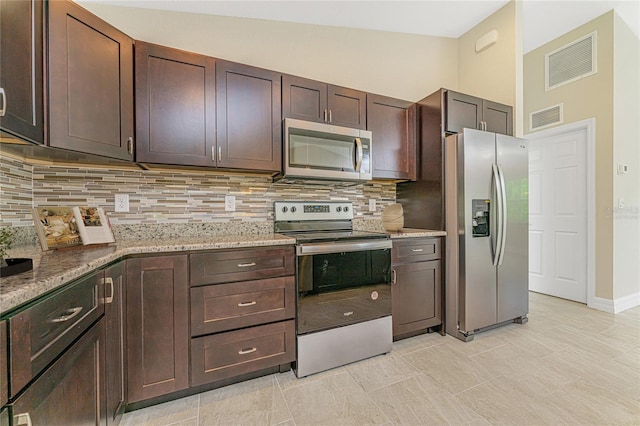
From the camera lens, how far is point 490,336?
2.48 meters

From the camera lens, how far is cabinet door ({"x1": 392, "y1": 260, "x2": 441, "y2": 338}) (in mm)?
2338

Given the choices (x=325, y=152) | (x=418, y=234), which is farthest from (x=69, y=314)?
(x=418, y=234)

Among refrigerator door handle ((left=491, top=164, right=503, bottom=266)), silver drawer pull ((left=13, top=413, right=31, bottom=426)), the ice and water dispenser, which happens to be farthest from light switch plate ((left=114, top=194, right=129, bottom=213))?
refrigerator door handle ((left=491, top=164, right=503, bottom=266))

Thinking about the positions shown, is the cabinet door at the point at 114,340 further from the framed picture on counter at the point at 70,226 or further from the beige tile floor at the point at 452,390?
the framed picture on counter at the point at 70,226

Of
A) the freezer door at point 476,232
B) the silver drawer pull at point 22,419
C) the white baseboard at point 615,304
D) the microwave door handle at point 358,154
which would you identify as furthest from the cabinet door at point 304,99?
the white baseboard at point 615,304

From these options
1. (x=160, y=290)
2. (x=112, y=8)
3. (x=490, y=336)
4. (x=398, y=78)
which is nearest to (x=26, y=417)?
(x=160, y=290)

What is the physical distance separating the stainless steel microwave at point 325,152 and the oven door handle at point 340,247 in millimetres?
578

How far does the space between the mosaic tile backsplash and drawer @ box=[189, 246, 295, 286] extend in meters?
0.60

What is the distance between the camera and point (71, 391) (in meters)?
0.96

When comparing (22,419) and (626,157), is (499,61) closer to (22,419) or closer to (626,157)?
(626,157)

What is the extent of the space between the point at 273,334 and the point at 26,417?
122cm

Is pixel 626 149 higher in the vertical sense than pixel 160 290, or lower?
higher

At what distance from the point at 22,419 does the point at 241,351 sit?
3.68ft

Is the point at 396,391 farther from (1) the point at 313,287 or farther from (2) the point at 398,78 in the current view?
(2) the point at 398,78
